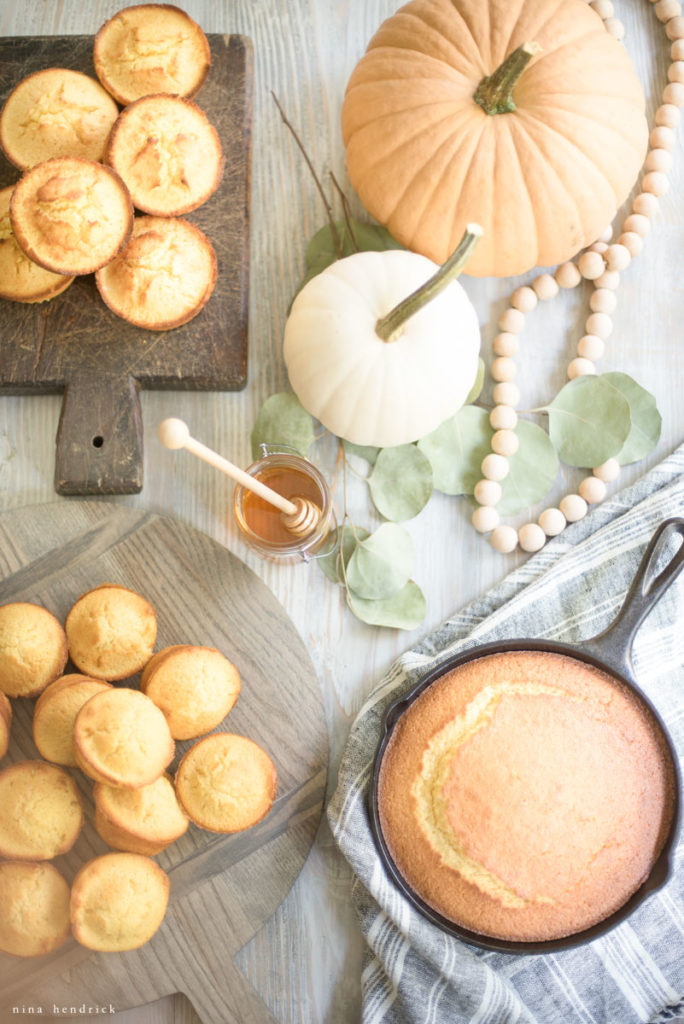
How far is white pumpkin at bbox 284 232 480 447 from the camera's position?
116cm

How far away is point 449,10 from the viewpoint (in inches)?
47.8

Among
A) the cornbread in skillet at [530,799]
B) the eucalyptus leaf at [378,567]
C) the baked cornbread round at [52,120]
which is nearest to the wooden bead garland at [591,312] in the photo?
the eucalyptus leaf at [378,567]

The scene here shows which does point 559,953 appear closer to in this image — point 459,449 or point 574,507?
point 574,507

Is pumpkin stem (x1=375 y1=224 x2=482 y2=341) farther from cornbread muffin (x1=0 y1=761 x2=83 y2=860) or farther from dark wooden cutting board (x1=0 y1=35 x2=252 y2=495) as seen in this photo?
cornbread muffin (x1=0 y1=761 x2=83 y2=860)

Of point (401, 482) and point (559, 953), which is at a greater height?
point (401, 482)

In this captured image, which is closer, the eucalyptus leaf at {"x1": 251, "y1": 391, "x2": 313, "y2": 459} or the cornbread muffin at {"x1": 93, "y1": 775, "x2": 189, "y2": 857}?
the cornbread muffin at {"x1": 93, "y1": 775, "x2": 189, "y2": 857}

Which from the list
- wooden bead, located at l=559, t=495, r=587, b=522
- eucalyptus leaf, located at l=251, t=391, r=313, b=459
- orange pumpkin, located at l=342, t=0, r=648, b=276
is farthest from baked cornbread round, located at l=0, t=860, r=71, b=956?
orange pumpkin, located at l=342, t=0, r=648, b=276

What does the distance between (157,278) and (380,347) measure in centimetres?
37

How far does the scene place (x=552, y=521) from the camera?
1.35 metres

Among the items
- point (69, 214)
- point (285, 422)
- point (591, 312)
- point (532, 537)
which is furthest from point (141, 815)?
point (591, 312)

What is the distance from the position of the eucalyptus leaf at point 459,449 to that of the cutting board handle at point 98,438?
1.55ft

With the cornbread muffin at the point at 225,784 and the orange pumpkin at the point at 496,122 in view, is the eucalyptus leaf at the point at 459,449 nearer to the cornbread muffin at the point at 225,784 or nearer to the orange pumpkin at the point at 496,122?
the orange pumpkin at the point at 496,122

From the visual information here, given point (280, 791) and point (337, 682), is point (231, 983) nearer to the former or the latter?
point (280, 791)

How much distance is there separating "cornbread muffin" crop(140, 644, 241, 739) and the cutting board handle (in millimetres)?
291
